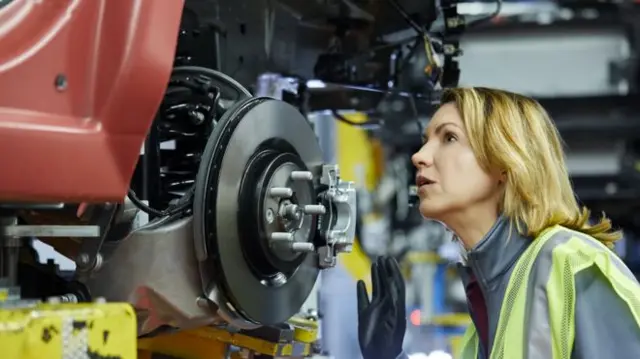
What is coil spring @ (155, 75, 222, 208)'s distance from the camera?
5.76ft

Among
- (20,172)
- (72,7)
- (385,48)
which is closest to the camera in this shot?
(20,172)

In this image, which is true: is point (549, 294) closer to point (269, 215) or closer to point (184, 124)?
point (269, 215)

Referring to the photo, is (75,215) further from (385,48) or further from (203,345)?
(385,48)

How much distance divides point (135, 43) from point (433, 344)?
372 centimetres

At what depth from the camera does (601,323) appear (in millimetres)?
1414

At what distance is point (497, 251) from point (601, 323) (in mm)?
275

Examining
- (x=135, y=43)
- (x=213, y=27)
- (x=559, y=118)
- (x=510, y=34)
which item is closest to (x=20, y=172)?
(x=135, y=43)

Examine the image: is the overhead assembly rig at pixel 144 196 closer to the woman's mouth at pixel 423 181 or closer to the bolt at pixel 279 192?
the bolt at pixel 279 192

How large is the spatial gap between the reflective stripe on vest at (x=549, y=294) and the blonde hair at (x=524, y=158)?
0.10 metres

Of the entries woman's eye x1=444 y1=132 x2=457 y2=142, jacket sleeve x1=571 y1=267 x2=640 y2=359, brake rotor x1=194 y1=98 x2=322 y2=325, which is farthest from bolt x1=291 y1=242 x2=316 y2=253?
jacket sleeve x1=571 y1=267 x2=640 y2=359

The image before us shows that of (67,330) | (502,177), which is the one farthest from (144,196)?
(502,177)

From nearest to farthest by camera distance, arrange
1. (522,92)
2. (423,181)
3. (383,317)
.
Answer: (423,181), (383,317), (522,92)

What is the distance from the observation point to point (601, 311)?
1419 millimetres

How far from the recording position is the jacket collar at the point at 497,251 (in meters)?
1.62
